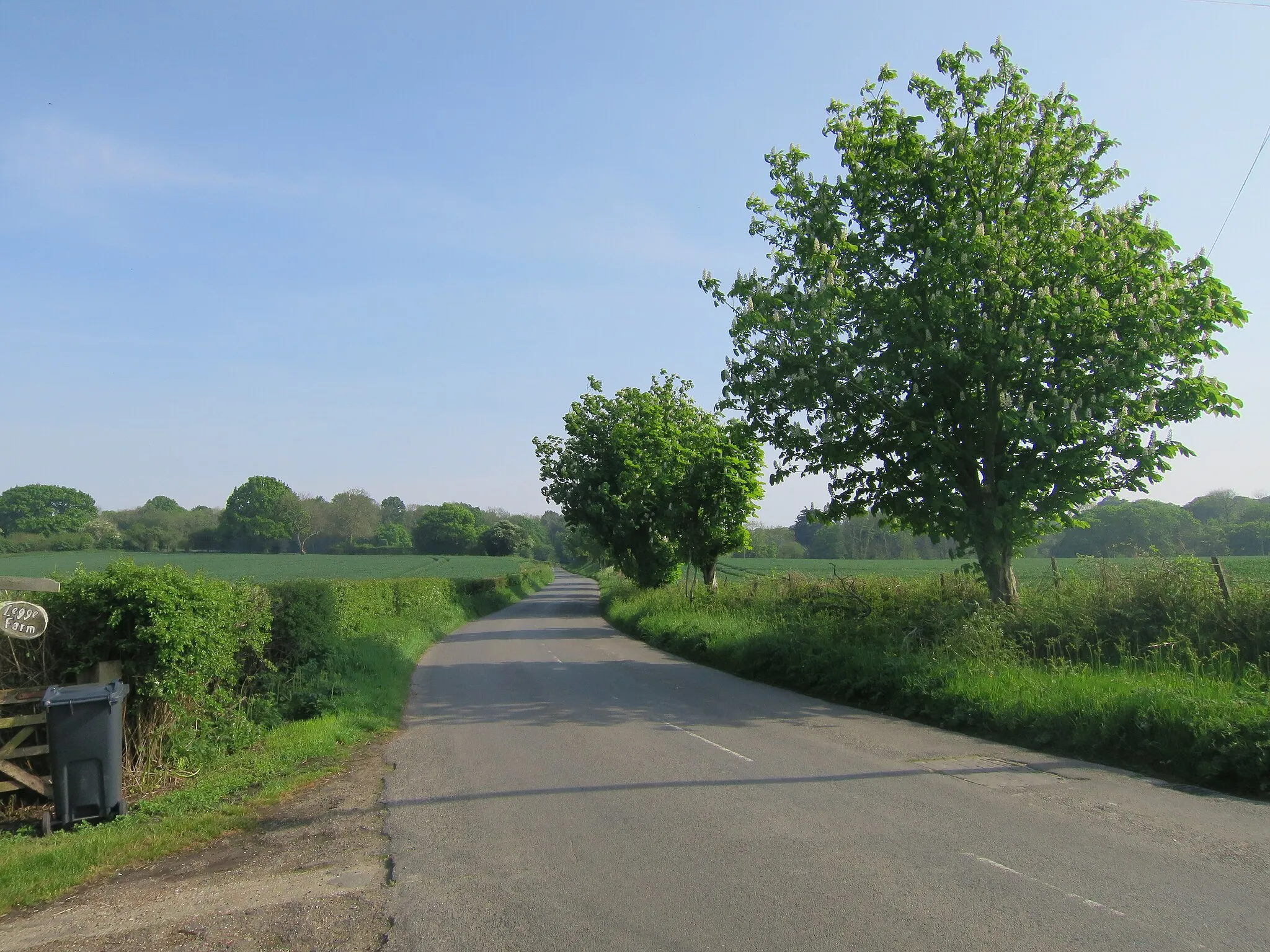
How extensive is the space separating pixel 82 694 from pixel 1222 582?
15459 mm

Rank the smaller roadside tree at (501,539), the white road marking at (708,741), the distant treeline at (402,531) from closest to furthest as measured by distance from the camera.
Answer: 1. the white road marking at (708,741)
2. the distant treeline at (402,531)
3. the smaller roadside tree at (501,539)

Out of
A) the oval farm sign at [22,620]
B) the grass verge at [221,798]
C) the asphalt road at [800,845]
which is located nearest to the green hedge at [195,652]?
the grass verge at [221,798]

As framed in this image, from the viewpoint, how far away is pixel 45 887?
267 inches

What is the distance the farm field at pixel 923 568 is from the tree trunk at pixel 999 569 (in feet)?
5.12

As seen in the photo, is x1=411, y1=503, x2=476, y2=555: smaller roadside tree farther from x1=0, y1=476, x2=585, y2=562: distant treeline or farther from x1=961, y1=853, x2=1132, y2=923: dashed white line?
x1=961, y1=853, x2=1132, y2=923: dashed white line

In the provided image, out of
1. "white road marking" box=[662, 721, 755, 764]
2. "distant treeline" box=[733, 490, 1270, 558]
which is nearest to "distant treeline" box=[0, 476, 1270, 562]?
"distant treeline" box=[733, 490, 1270, 558]

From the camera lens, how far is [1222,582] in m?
14.3

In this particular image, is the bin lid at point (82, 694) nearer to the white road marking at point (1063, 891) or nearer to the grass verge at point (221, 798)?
the grass verge at point (221, 798)

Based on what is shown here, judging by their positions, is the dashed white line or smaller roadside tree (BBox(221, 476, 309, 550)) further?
smaller roadside tree (BBox(221, 476, 309, 550))

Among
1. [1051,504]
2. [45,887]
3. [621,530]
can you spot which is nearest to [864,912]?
[45,887]

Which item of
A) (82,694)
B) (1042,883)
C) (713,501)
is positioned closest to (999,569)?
(1042,883)

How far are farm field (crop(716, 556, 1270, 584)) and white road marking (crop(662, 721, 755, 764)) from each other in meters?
9.48

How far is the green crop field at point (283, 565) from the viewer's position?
146ft

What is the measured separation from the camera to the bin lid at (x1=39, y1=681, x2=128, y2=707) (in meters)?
8.88
